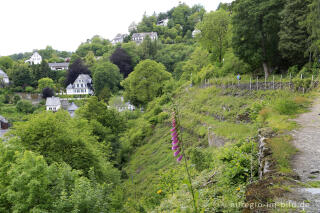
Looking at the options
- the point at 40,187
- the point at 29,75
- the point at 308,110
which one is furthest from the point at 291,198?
the point at 29,75

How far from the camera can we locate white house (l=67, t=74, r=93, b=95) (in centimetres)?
8075

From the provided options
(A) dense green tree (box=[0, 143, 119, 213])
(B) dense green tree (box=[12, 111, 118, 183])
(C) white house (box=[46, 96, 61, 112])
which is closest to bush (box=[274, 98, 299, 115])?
(A) dense green tree (box=[0, 143, 119, 213])

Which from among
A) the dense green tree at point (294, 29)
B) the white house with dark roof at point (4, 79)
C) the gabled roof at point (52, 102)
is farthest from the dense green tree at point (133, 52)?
the dense green tree at point (294, 29)

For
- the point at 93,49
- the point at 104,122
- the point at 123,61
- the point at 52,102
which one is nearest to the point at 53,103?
the point at 52,102

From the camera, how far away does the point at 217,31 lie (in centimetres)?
2964

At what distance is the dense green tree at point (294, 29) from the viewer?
58.9ft

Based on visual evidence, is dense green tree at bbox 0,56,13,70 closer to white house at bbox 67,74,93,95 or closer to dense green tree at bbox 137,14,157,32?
white house at bbox 67,74,93,95

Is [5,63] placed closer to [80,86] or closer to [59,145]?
[80,86]

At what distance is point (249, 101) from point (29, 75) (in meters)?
82.2

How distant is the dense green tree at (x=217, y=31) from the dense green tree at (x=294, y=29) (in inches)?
431

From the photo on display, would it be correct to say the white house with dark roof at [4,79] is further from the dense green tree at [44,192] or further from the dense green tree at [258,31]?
the dense green tree at [258,31]

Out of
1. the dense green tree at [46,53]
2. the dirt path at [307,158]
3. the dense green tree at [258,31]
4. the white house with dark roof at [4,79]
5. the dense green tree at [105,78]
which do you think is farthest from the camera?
the dense green tree at [46,53]

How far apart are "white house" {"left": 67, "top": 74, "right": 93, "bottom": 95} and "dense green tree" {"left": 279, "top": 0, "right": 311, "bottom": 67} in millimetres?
70664

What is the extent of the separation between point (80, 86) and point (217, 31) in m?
61.1
